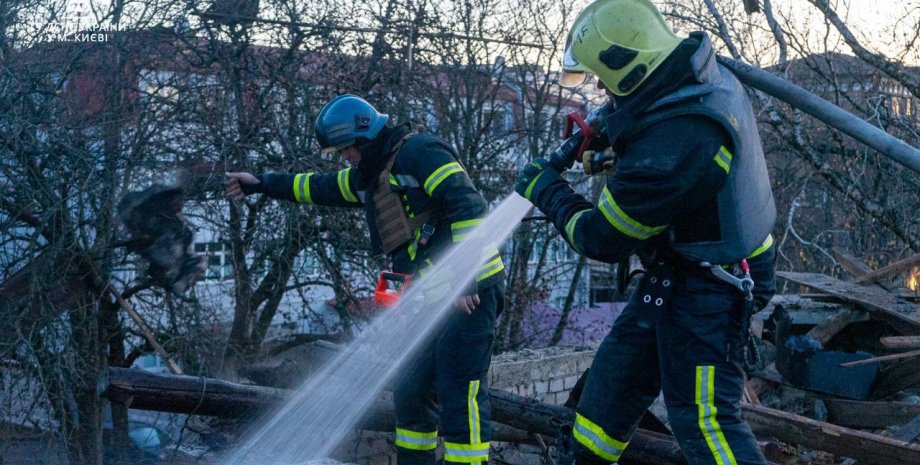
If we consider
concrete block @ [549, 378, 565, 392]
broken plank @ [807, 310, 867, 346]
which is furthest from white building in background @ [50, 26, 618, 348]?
broken plank @ [807, 310, 867, 346]

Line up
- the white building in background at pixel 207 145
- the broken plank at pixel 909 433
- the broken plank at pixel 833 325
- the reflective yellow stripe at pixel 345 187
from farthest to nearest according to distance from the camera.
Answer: the white building in background at pixel 207 145 → the broken plank at pixel 833 325 → the broken plank at pixel 909 433 → the reflective yellow stripe at pixel 345 187

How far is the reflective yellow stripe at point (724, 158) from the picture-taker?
121 inches

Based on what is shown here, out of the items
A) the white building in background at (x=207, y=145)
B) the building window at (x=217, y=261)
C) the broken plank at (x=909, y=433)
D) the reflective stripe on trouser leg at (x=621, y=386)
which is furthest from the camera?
the building window at (x=217, y=261)

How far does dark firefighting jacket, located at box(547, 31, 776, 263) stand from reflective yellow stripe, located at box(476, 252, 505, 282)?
3.89ft

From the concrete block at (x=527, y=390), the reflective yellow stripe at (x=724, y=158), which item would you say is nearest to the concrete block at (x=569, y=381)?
the concrete block at (x=527, y=390)

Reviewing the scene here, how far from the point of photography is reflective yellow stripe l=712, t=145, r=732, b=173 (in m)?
3.07

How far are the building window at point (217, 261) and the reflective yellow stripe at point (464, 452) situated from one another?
431cm

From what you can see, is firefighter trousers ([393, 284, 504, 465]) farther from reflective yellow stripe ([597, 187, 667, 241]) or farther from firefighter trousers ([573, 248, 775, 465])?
reflective yellow stripe ([597, 187, 667, 241])

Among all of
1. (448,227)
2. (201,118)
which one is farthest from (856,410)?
(201,118)

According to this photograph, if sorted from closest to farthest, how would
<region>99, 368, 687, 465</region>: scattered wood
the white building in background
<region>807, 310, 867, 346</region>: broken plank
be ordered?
<region>99, 368, 687, 465</region>: scattered wood → <region>807, 310, 867, 346</region>: broken plank → the white building in background

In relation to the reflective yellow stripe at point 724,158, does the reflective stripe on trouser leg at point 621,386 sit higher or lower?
lower

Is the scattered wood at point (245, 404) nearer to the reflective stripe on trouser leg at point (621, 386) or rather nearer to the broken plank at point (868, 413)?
the reflective stripe on trouser leg at point (621, 386)

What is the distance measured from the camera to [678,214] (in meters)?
3.16

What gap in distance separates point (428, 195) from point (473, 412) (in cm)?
108
